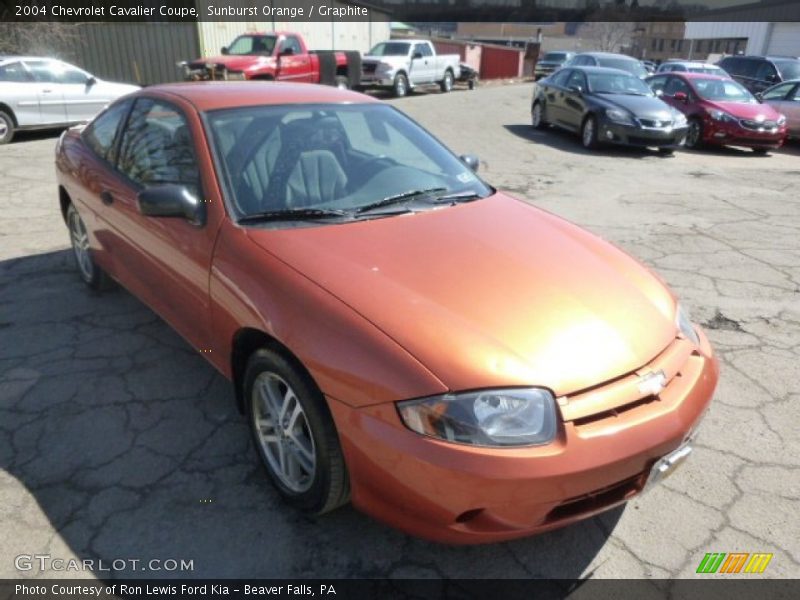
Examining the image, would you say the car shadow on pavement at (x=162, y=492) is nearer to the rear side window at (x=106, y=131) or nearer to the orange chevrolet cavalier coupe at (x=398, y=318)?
the orange chevrolet cavalier coupe at (x=398, y=318)

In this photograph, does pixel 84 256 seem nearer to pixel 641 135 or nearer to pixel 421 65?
pixel 641 135

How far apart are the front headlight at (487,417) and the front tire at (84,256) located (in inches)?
130

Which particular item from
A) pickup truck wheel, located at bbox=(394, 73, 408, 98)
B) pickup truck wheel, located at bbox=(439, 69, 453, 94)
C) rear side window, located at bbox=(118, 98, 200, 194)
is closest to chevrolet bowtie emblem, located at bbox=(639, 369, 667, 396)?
rear side window, located at bbox=(118, 98, 200, 194)

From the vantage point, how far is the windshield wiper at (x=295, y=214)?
2.62 metres

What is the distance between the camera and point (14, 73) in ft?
34.3

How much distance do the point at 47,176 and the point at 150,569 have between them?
7.59 meters

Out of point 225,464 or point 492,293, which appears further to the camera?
point 225,464

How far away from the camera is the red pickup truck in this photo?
14.1 m

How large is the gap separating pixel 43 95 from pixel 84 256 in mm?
8105

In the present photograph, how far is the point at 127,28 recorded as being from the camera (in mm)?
19188

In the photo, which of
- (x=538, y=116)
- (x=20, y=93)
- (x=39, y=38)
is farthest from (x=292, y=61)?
(x=39, y=38)

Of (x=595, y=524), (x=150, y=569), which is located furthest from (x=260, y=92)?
(x=595, y=524)

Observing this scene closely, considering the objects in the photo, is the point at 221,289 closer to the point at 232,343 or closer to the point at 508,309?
the point at 232,343

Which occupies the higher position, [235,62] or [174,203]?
[174,203]
